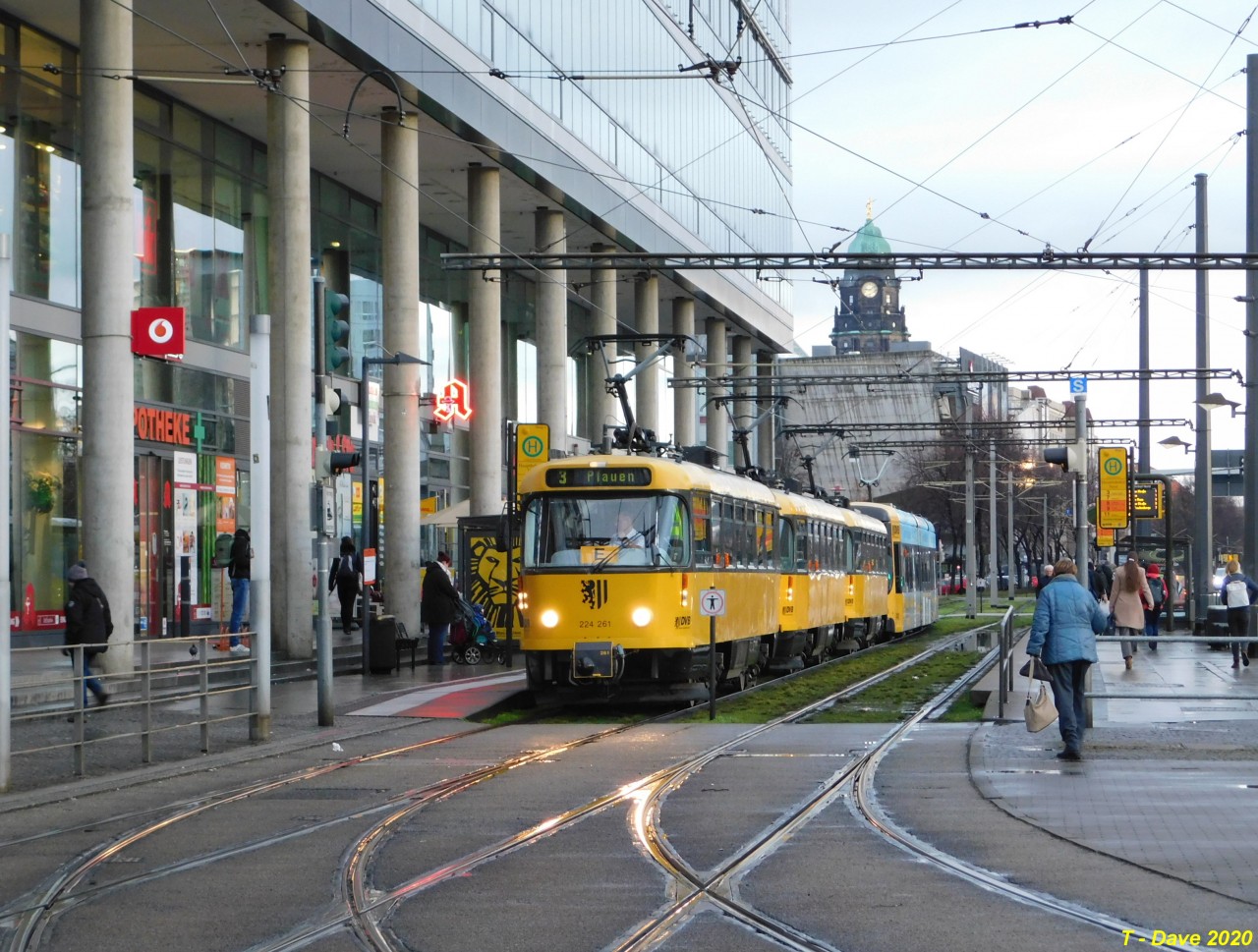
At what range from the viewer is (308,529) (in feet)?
103

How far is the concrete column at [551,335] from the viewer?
1777 inches

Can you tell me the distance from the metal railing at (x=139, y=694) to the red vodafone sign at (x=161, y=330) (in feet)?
32.8

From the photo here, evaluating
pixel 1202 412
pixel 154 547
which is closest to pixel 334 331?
pixel 154 547

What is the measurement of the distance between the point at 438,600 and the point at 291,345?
5.19 meters

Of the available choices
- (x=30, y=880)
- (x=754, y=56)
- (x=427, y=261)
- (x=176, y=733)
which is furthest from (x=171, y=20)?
(x=754, y=56)

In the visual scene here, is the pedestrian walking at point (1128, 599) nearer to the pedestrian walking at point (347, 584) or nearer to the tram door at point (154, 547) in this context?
the pedestrian walking at point (347, 584)

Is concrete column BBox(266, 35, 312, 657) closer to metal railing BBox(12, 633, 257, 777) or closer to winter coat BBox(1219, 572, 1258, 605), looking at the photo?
metal railing BBox(12, 633, 257, 777)

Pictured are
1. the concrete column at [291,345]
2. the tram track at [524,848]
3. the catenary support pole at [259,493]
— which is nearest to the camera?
the tram track at [524,848]

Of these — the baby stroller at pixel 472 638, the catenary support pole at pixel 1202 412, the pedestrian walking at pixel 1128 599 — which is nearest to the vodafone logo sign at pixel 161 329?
the baby stroller at pixel 472 638

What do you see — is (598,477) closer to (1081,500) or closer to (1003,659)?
(1003,659)

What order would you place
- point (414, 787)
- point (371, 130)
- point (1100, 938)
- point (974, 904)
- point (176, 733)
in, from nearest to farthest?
point (1100, 938)
point (974, 904)
point (414, 787)
point (176, 733)
point (371, 130)

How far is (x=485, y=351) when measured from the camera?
40.6m

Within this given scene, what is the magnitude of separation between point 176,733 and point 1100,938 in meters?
13.1

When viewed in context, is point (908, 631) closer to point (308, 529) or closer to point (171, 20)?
point (308, 529)
